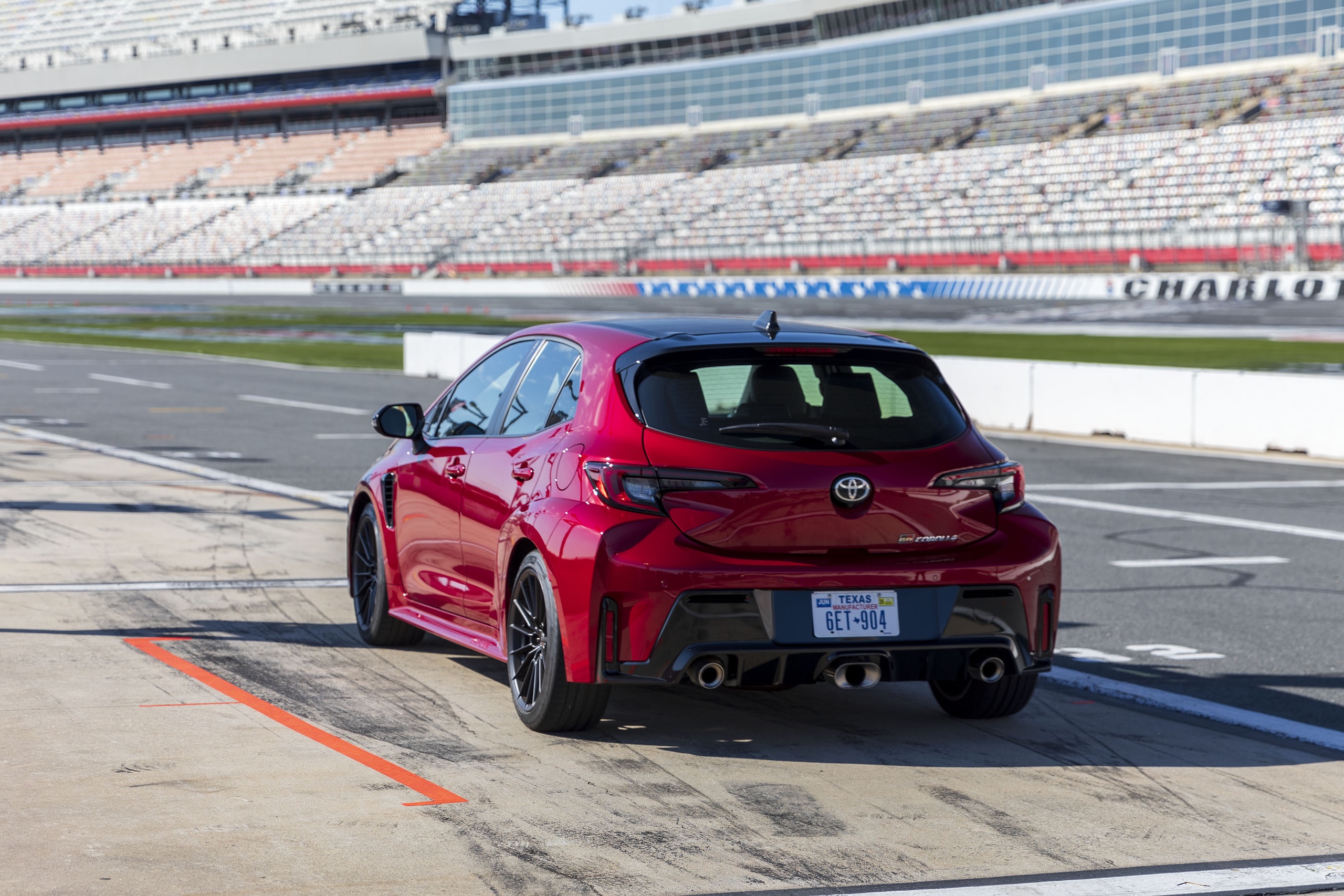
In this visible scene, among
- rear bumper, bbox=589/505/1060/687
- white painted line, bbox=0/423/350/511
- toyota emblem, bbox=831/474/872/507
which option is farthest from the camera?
white painted line, bbox=0/423/350/511

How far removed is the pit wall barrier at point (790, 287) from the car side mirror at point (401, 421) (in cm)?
3585

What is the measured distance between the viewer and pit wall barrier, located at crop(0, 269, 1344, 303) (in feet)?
134

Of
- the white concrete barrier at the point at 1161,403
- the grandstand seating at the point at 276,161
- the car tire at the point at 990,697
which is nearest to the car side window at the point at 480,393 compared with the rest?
the car tire at the point at 990,697

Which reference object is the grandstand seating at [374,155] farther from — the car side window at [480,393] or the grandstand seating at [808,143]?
the car side window at [480,393]

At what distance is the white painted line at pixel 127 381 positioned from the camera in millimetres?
24969

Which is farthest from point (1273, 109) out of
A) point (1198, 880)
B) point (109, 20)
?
point (109, 20)

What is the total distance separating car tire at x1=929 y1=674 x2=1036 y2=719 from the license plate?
31.0 inches

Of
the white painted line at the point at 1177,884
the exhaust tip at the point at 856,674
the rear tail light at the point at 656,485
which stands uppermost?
the rear tail light at the point at 656,485

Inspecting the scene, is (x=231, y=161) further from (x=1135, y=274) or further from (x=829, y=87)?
(x=1135, y=274)

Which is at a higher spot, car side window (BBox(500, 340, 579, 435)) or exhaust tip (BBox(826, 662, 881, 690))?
car side window (BBox(500, 340, 579, 435))

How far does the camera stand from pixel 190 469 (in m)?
14.3

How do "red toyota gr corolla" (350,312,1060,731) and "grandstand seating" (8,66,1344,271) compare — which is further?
"grandstand seating" (8,66,1344,271)

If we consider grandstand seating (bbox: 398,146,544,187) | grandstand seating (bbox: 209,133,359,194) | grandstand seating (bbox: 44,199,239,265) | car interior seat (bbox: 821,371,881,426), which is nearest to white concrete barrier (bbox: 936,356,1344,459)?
car interior seat (bbox: 821,371,881,426)

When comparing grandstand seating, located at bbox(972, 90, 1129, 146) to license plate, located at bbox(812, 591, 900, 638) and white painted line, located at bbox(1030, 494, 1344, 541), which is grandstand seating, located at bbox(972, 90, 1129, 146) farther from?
license plate, located at bbox(812, 591, 900, 638)
